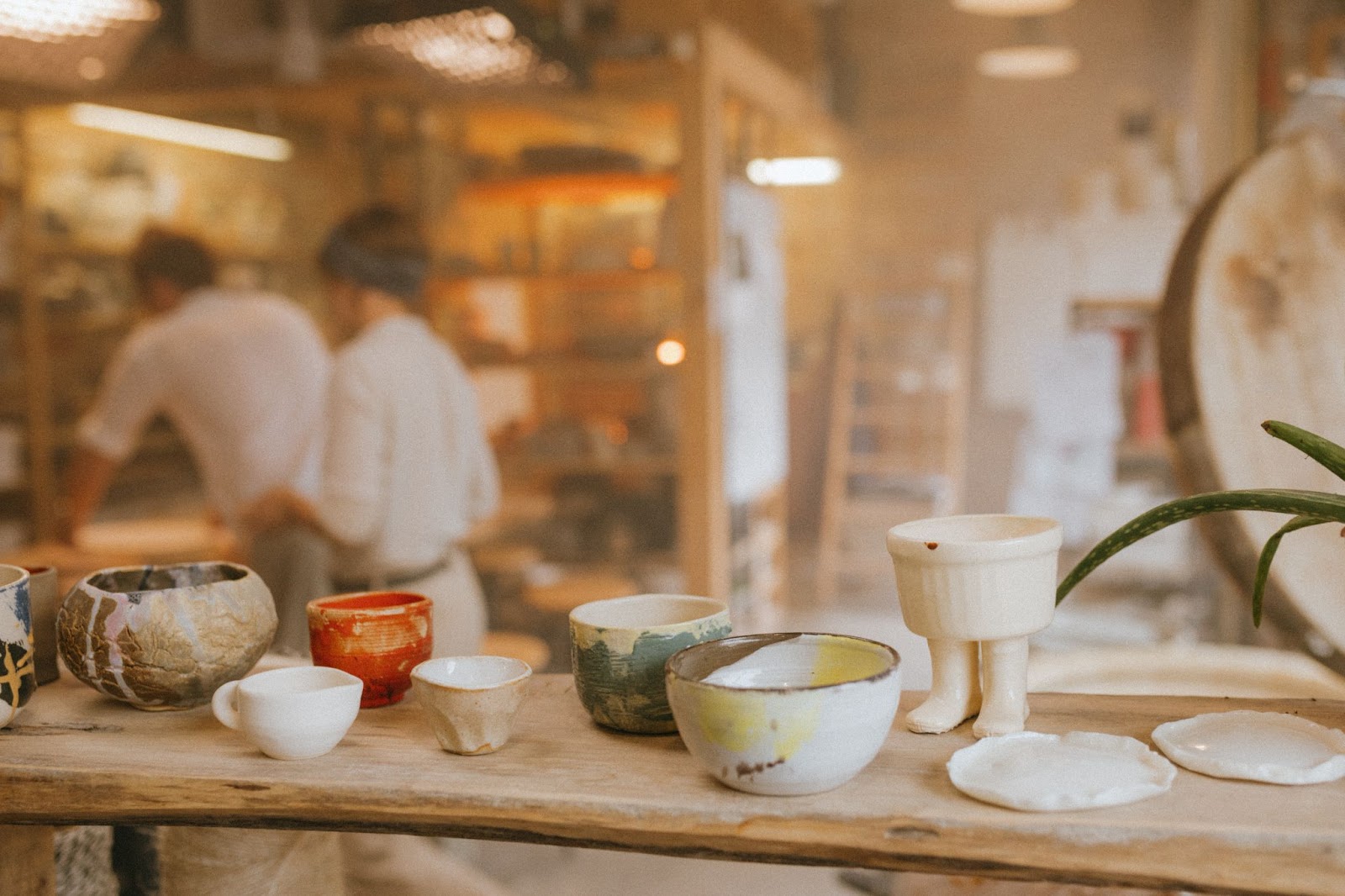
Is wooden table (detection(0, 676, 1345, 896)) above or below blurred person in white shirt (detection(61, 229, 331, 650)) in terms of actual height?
below

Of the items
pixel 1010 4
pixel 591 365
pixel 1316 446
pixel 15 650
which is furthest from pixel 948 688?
pixel 1010 4

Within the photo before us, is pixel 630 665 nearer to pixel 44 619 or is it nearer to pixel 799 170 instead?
pixel 44 619

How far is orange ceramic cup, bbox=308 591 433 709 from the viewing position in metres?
1.02

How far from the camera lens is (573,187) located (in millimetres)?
4121

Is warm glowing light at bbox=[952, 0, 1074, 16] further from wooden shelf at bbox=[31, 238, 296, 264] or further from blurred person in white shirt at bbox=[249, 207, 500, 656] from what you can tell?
wooden shelf at bbox=[31, 238, 296, 264]

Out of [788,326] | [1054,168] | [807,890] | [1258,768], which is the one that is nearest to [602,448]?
[807,890]

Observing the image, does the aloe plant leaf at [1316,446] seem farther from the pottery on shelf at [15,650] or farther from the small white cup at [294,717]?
the pottery on shelf at [15,650]

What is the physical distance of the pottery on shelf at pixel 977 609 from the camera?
34.1 inches

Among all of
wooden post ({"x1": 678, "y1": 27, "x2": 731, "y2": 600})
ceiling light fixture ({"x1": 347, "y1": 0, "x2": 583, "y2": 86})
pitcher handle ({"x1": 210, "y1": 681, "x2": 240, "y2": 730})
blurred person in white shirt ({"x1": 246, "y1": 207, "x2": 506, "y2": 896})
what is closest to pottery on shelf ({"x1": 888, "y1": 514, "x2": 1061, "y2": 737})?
pitcher handle ({"x1": 210, "y1": 681, "x2": 240, "y2": 730})

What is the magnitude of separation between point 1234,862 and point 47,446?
479 centimetres

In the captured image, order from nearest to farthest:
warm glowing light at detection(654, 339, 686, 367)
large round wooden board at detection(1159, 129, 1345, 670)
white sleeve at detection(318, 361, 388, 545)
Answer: large round wooden board at detection(1159, 129, 1345, 670) < white sleeve at detection(318, 361, 388, 545) < warm glowing light at detection(654, 339, 686, 367)

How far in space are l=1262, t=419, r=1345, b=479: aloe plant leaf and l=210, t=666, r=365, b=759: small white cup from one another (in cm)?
74

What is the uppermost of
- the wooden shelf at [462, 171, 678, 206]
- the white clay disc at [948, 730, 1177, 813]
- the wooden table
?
the wooden shelf at [462, 171, 678, 206]

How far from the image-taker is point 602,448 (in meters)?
4.12
